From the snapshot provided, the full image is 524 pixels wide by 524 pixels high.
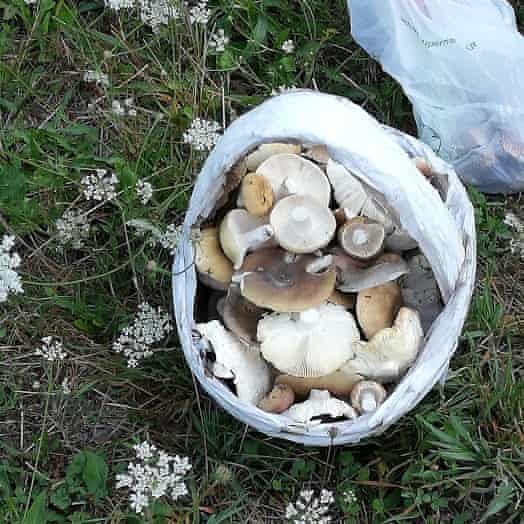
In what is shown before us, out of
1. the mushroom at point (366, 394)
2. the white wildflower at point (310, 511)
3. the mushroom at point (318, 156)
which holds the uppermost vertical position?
the mushroom at point (318, 156)

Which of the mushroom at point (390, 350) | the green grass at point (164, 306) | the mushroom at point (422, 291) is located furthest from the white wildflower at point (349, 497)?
the mushroom at point (422, 291)

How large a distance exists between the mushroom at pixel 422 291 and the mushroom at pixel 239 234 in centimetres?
36

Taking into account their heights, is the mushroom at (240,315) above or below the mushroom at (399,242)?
below

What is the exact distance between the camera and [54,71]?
7.88 feet

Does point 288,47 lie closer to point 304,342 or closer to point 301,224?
point 301,224

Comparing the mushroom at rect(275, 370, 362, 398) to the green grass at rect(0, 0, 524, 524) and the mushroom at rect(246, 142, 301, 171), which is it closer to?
the green grass at rect(0, 0, 524, 524)

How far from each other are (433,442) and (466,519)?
7.2 inches

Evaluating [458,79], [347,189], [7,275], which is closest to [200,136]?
[347,189]

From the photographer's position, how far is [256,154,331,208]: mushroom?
1.75 meters

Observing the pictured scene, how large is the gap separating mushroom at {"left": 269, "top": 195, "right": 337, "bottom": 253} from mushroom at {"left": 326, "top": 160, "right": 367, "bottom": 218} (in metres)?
0.15

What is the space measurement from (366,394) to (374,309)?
187 mm

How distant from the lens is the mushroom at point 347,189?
1788mm

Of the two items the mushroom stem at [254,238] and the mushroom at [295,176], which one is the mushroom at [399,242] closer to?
the mushroom at [295,176]

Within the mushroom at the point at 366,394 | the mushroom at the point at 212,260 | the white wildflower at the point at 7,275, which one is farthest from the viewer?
the mushroom at the point at 212,260
